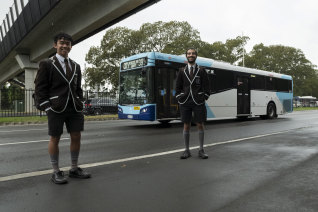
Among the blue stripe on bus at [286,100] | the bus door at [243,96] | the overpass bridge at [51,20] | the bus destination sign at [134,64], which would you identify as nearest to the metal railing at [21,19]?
the overpass bridge at [51,20]

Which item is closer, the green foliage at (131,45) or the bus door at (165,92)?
the bus door at (165,92)

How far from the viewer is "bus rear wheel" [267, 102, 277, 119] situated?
16.8 meters

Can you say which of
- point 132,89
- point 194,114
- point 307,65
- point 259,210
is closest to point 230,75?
point 132,89

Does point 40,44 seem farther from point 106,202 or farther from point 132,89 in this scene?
point 106,202

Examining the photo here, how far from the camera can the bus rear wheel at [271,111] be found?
55.1 ft

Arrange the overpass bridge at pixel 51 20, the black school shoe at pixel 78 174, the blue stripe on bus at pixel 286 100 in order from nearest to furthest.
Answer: the black school shoe at pixel 78 174 → the overpass bridge at pixel 51 20 → the blue stripe on bus at pixel 286 100

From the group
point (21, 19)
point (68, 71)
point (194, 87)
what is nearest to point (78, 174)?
point (68, 71)

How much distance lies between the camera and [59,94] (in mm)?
3422

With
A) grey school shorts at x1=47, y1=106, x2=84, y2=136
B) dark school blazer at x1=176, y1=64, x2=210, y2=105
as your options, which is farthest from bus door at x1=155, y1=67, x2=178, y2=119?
grey school shorts at x1=47, y1=106, x2=84, y2=136

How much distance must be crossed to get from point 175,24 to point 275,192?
37300 mm

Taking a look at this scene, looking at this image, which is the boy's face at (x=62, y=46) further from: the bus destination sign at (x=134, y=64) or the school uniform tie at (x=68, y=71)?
the bus destination sign at (x=134, y=64)

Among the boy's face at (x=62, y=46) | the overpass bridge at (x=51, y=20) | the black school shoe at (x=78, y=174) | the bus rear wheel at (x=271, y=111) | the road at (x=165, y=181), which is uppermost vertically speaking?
the overpass bridge at (x=51, y=20)

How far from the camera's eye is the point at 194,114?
16.5ft

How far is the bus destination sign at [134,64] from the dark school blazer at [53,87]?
7.64m
